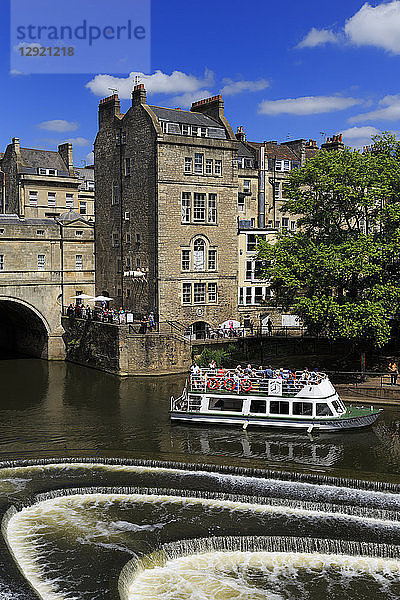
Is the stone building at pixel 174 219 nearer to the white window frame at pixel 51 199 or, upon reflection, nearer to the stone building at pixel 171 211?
the stone building at pixel 171 211

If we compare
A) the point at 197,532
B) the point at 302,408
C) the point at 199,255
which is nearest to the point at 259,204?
the point at 199,255

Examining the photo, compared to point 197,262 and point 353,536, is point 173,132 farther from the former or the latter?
point 353,536

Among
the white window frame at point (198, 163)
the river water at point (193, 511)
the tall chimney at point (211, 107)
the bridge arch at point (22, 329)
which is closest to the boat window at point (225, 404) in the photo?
the river water at point (193, 511)

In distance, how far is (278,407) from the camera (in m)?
36.4

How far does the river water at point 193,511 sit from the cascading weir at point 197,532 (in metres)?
0.04

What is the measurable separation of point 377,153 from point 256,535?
33.5m

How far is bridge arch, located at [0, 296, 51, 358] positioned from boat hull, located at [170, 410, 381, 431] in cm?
2581

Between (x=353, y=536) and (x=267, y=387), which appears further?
(x=267, y=387)

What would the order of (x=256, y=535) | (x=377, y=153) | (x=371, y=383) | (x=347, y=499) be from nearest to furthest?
(x=256, y=535)
(x=347, y=499)
(x=371, y=383)
(x=377, y=153)

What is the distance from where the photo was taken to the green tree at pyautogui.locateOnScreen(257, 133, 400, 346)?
42438 mm

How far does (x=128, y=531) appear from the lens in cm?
2352

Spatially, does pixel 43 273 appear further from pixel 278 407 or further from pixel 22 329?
pixel 278 407

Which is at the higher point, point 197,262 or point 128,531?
point 197,262

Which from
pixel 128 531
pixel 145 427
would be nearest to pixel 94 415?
pixel 145 427
